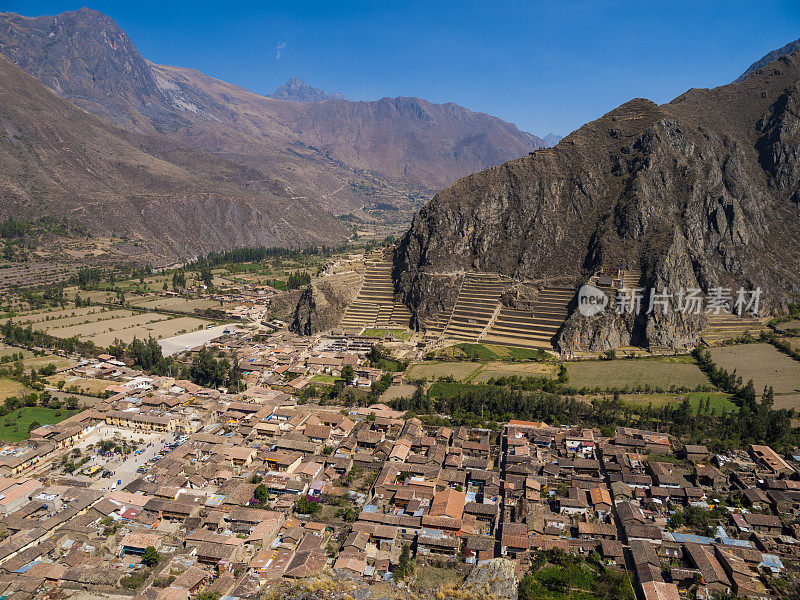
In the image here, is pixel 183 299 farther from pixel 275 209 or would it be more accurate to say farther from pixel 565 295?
pixel 275 209

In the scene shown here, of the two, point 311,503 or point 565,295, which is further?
point 565,295

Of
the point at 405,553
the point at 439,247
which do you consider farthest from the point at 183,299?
the point at 405,553

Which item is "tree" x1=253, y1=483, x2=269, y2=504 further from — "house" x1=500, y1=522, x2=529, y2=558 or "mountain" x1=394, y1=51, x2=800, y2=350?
"mountain" x1=394, y1=51, x2=800, y2=350

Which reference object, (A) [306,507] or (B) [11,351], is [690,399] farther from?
(B) [11,351]

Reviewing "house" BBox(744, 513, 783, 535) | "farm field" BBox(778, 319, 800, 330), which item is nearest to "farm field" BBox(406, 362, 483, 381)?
"house" BBox(744, 513, 783, 535)

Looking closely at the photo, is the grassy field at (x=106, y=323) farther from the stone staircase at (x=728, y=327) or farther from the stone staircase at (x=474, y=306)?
the stone staircase at (x=728, y=327)

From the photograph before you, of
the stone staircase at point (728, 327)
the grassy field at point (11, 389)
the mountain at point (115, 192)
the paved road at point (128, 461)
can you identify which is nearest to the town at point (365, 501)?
the paved road at point (128, 461)
